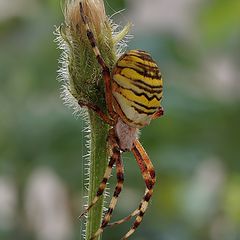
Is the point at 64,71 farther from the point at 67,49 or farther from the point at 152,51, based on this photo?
the point at 152,51

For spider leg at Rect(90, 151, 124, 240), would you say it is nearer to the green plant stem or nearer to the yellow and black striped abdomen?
the yellow and black striped abdomen

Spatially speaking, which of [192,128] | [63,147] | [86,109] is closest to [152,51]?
[192,128]

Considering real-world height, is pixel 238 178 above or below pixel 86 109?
below

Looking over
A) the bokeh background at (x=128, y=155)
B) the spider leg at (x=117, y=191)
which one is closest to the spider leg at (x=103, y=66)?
the spider leg at (x=117, y=191)

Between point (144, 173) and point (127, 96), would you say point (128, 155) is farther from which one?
point (127, 96)

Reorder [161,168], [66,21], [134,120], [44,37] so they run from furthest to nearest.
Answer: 1. [44,37]
2. [161,168]
3. [134,120]
4. [66,21]

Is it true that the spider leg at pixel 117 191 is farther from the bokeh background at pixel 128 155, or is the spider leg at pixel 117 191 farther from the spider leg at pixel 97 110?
the bokeh background at pixel 128 155
